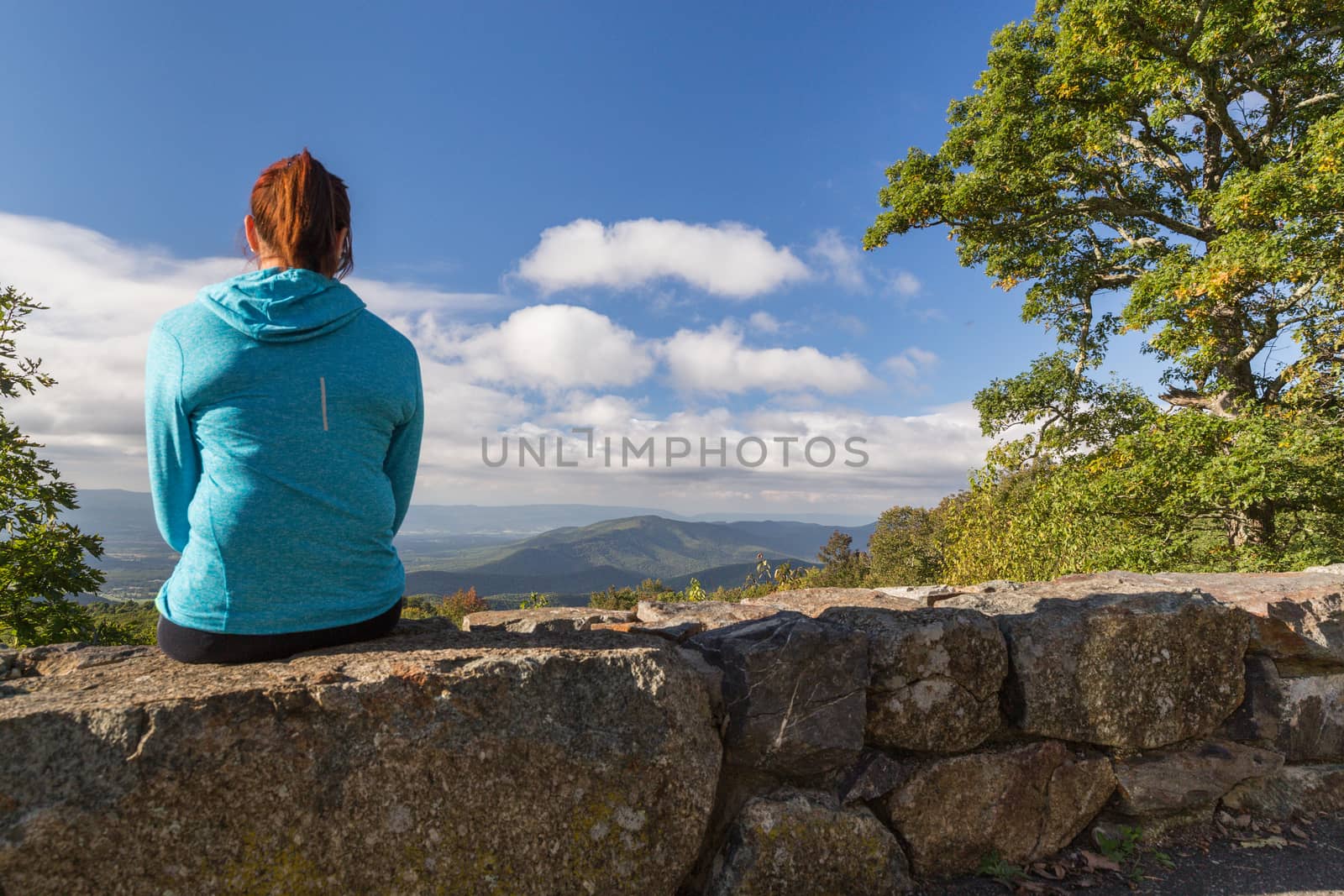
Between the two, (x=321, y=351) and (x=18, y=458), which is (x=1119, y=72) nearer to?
(x=321, y=351)

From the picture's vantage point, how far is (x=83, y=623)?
4895mm

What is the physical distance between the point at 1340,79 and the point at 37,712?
15.1 metres

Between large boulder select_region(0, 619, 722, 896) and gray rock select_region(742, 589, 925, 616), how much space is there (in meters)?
1.23

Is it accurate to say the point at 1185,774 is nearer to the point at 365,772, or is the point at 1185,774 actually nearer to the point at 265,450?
the point at 365,772

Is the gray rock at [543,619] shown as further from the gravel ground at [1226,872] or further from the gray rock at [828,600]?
the gravel ground at [1226,872]

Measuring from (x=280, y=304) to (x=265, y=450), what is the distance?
16.3 inches

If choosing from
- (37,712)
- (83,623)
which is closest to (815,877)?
(37,712)

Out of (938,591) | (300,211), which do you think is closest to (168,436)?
(300,211)

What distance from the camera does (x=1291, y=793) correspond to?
125 inches

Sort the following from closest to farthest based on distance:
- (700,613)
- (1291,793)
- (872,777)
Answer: (872,777) → (700,613) → (1291,793)

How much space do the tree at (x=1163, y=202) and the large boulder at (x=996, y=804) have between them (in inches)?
263

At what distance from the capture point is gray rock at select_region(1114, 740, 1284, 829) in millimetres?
2914

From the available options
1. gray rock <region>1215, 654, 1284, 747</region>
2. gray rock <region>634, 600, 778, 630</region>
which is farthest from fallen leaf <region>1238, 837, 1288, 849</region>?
gray rock <region>634, 600, 778, 630</region>

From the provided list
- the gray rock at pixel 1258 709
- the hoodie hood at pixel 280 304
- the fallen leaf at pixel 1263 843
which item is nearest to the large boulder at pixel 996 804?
the fallen leaf at pixel 1263 843
